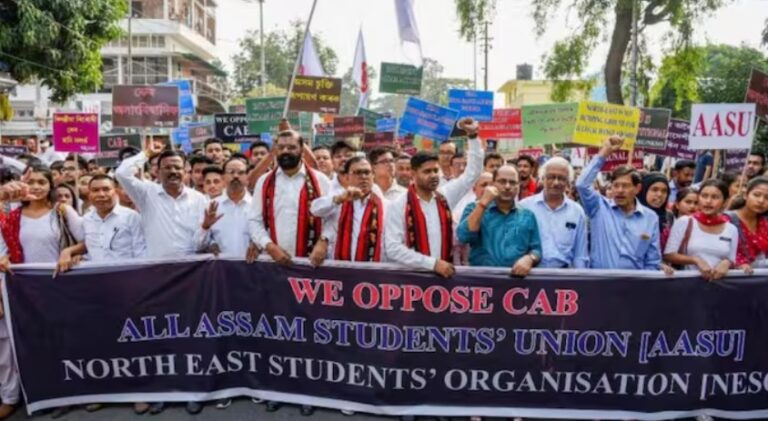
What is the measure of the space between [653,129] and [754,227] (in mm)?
4569

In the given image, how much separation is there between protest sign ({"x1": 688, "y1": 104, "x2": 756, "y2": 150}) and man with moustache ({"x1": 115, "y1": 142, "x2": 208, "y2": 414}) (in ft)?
18.2

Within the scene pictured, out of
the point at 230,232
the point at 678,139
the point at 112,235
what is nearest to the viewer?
the point at 112,235

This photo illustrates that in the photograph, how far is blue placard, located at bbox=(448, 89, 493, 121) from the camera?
12.4m

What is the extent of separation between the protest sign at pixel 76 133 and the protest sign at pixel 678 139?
27.3 feet

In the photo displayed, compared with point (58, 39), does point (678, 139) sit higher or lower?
lower

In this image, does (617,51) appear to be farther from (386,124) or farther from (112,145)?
(112,145)

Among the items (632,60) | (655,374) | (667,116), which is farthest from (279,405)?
(632,60)

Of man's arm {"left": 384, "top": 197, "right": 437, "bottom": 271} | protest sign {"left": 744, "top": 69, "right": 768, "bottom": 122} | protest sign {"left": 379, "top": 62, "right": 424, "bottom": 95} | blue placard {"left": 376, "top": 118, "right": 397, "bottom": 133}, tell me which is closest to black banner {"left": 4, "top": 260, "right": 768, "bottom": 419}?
man's arm {"left": 384, "top": 197, "right": 437, "bottom": 271}

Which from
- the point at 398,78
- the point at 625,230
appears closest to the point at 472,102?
the point at 398,78

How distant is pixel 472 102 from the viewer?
12.5 m

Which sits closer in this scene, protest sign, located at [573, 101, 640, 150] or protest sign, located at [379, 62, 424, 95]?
protest sign, located at [573, 101, 640, 150]

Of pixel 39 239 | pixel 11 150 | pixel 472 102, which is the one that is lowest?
pixel 39 239

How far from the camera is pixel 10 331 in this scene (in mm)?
4062

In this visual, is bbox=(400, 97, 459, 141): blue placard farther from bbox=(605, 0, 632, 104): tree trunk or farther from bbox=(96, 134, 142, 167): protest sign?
bbox=(605, 0, 632, 104): tree trunk
